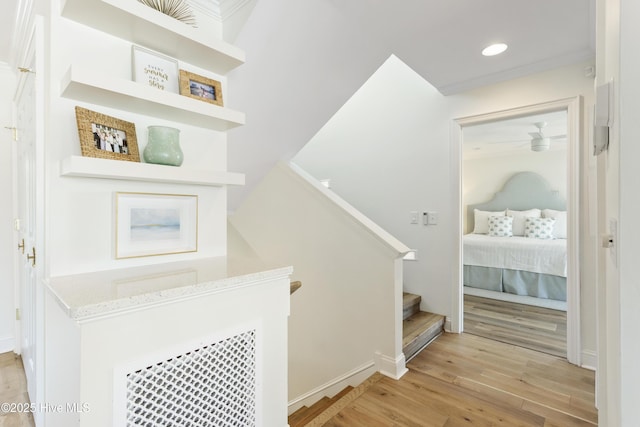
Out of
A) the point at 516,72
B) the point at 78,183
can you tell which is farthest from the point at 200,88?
the point at 516,72

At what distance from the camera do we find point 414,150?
3.09 metres

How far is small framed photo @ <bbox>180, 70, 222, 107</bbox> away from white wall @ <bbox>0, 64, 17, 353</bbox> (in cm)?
212

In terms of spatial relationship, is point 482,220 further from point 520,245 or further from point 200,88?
point 200,88

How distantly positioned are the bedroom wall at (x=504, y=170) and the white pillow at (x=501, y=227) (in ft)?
2.40

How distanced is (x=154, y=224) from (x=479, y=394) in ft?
6.96

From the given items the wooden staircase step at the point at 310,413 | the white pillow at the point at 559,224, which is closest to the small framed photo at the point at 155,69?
the wooden staircase step at the point at 310,413

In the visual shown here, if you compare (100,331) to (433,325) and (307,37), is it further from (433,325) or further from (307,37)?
(433,325)

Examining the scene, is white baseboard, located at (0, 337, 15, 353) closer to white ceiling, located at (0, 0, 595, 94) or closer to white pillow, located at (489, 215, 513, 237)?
white ceiling, located at (0, 0, 595, 94)

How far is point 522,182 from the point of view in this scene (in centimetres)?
580

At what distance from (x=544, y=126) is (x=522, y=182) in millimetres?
1851

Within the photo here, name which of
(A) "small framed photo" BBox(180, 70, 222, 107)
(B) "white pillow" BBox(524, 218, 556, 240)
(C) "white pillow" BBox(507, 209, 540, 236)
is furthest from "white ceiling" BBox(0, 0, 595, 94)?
(C) "white pillow" BBox(507, 209, 540, 236)

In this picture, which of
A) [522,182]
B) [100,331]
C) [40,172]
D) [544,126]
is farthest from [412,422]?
[522,182]

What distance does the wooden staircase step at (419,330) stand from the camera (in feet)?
7.96

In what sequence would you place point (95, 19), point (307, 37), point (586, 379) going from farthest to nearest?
point (586, 379) < point (307, 37) < point (95, 19)
